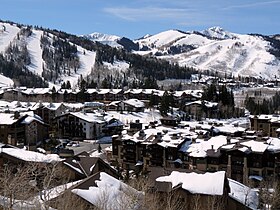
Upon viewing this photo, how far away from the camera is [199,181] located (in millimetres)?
A: 16266

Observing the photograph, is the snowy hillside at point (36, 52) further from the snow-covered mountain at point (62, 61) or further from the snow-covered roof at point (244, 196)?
the snow-covered roof at point (244, 196)

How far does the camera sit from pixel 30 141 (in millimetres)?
36000

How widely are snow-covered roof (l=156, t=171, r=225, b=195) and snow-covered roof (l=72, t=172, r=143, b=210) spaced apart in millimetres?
3103

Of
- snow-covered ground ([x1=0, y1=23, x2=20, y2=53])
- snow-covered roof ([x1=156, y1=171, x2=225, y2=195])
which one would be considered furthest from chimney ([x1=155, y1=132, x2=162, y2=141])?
snow-covered ground ([x1=0, y1=23, x2=20, y2=53])

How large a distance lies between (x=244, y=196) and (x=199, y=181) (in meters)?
2.74

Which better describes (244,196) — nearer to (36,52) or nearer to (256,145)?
(256,145)

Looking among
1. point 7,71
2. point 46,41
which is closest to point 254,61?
point 46,41

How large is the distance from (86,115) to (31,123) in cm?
767

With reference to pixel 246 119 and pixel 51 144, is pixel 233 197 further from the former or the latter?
pixel 246 119

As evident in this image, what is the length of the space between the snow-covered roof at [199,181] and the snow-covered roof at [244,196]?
4.18ft

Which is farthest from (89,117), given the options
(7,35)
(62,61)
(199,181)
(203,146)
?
(7,35)

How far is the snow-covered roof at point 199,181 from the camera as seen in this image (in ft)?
51.4


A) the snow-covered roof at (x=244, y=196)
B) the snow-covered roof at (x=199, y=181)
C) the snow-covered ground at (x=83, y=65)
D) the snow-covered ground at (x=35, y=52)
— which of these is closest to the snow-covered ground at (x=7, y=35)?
the snow-covered ground at (x=35, y=52)

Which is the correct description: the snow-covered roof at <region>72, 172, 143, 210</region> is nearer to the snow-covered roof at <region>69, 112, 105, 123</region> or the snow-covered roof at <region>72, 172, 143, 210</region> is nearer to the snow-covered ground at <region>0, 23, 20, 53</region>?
the snow-covered roof at <region>69, 112, 105, 123</region>
